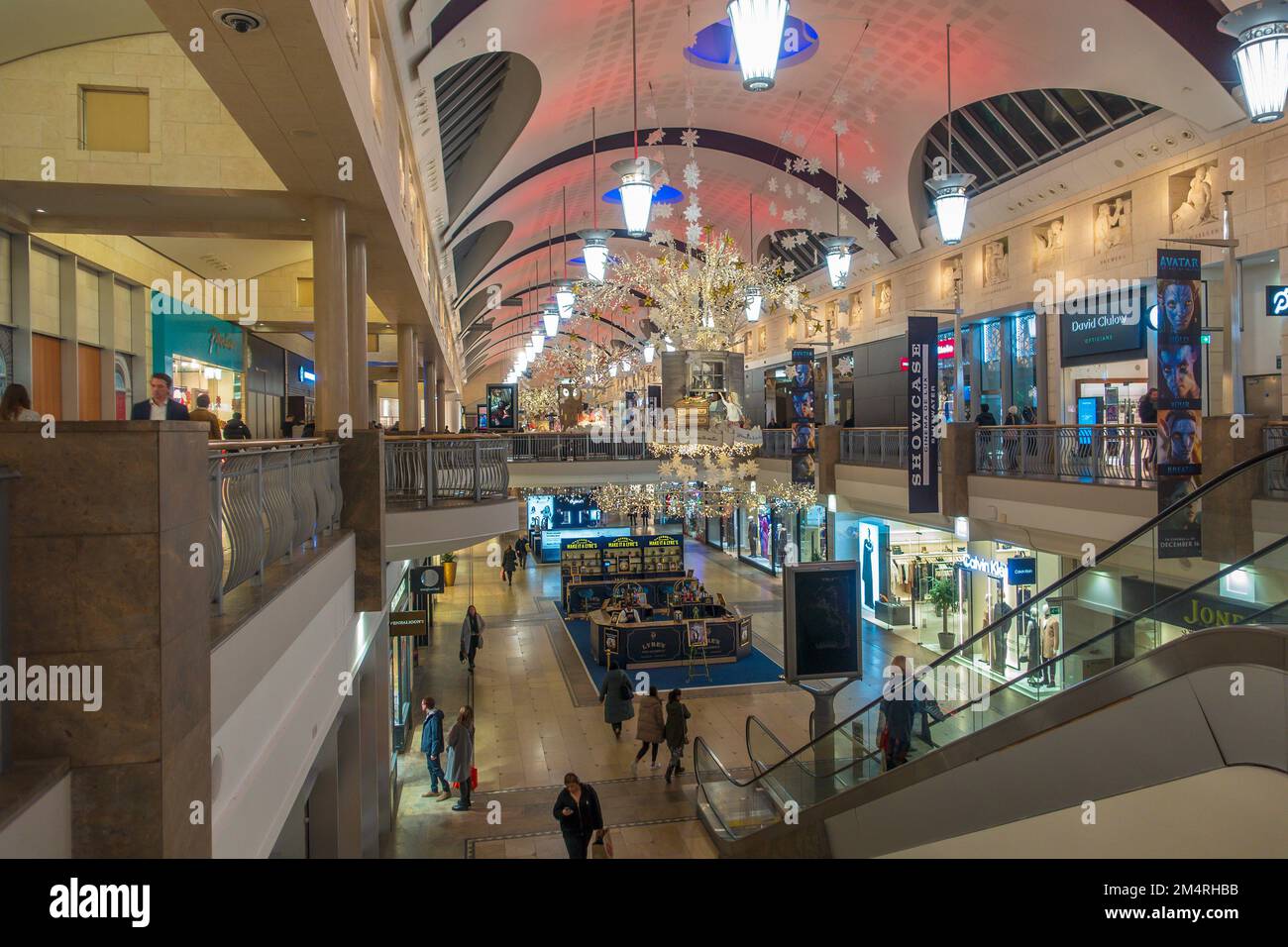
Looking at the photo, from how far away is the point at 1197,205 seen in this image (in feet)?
42.7

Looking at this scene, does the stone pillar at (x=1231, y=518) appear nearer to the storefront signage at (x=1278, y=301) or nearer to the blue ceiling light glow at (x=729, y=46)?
the storefront signage at (x=1278, y=301)

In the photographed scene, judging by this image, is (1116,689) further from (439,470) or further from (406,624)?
(406,624)

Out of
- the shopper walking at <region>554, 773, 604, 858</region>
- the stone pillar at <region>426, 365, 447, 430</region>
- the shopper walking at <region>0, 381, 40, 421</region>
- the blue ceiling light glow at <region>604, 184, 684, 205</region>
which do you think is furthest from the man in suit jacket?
the stone pillar at <region>426, 365, 447, 430</region>

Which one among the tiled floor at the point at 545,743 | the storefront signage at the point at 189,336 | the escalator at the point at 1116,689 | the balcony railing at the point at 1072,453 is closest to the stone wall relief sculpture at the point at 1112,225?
the balcony railing at the point at 1072,453

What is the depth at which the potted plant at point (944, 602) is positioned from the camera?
1878cm

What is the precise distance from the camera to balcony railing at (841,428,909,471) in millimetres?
16672

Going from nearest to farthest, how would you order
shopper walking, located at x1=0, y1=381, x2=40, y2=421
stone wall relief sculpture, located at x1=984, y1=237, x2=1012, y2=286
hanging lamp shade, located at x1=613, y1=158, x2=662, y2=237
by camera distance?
shopper walking, located at x1=0, y1=381, x2=40, y2=421, hanging lamp shade, located at x1=613, y1=158, x2=662, y2=237, stone wall relief sculpture, located at x1=984, y1=237, x2=1012, y2=286

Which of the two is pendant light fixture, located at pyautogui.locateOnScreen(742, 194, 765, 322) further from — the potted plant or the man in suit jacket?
the man in suit jacket

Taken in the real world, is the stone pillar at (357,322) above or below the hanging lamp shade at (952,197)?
below

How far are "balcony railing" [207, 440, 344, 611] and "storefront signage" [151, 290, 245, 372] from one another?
7.56 meters

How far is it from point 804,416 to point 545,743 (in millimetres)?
9686

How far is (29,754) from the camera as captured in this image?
2475mm

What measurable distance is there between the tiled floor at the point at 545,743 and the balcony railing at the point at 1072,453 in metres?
5.35
